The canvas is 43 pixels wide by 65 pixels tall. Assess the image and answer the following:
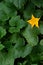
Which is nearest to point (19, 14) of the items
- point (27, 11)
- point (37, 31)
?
point (27, 11)

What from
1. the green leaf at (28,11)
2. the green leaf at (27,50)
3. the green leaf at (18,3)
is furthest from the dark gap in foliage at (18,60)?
the green leaf at (18,3)

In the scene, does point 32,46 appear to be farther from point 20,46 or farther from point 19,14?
point 19,14

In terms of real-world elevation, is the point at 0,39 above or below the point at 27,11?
below

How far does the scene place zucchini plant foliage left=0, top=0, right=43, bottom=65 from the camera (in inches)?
108

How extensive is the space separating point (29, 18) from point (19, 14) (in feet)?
0.56

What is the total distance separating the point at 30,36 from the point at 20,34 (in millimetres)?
169

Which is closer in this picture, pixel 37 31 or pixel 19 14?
pixel 37 31

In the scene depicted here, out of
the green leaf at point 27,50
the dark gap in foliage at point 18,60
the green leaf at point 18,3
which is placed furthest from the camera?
the dark gap in foliage at point 18,60

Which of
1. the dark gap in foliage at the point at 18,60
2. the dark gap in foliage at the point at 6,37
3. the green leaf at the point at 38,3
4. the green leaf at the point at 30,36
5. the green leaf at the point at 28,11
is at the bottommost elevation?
the dark gap in foliage at the point at 18,60

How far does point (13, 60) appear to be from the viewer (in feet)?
9.00

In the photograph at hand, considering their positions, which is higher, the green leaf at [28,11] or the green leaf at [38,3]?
the green leaf at [38,3]

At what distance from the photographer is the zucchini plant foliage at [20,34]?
275cm

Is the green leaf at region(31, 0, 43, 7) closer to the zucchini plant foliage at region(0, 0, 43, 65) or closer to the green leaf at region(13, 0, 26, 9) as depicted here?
the zucchini plant foliage at region(0, 0, 43, 65)

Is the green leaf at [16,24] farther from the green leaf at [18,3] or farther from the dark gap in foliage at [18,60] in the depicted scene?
the dark gap in foliage at [18,60]
